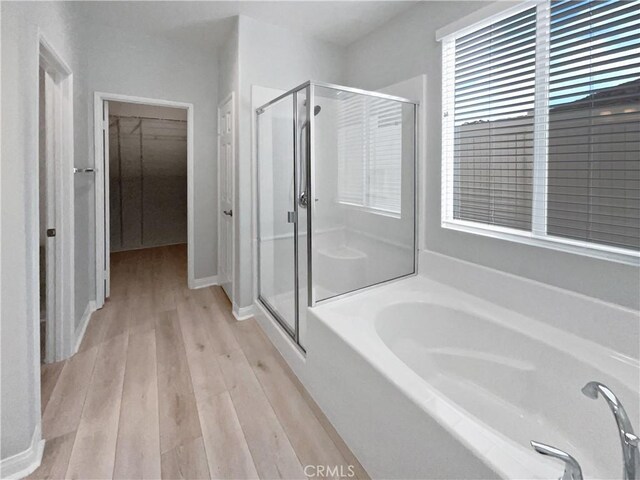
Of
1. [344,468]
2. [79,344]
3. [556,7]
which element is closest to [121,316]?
[79,344]

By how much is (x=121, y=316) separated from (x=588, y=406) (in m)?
3.30

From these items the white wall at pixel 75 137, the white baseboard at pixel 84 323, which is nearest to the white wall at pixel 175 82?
the white wall at pixel 75 137

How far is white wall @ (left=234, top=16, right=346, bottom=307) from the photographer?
270cm

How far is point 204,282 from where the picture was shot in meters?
3.66

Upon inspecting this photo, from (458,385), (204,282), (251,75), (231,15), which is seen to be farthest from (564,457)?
(204,282)

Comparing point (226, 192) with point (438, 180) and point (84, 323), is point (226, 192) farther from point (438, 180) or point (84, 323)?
point (438, 180)

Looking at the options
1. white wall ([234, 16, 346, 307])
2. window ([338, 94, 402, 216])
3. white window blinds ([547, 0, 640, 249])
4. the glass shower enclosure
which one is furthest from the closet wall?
white window blinds ([547, 0, 640, 249])

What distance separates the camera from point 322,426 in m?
1.63

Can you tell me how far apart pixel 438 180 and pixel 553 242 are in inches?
32.1

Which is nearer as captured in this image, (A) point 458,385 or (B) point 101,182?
(A) point 458,385

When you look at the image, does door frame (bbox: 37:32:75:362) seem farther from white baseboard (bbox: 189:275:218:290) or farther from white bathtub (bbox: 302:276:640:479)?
white bathtub (bbox: 302:276:640:479)

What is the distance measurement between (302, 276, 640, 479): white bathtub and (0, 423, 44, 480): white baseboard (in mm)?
1287

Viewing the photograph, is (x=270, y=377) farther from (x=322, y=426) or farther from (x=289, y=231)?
(x=289, y=231)

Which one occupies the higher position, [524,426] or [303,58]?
[303,58]
